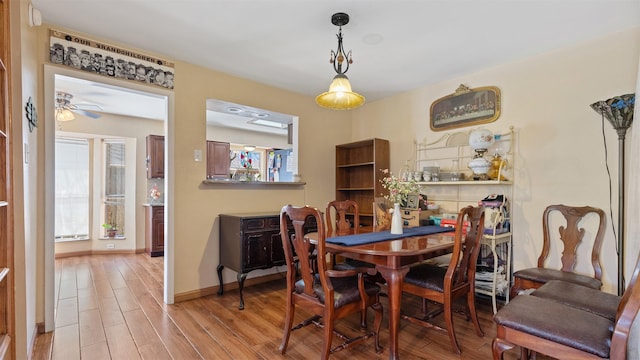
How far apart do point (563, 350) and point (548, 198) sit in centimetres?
186

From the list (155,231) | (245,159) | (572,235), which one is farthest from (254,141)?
(572,235)

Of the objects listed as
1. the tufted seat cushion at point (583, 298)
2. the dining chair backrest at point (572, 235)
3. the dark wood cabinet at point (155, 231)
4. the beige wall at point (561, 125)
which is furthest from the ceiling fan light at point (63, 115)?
the dining chair backrest at point (572, 235)

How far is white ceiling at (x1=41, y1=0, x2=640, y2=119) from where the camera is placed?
219 cm

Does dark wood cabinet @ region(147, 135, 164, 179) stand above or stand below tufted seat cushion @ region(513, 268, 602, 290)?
above

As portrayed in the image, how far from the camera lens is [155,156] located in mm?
5344

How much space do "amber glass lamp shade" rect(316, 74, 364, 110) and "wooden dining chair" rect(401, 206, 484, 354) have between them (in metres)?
1.15

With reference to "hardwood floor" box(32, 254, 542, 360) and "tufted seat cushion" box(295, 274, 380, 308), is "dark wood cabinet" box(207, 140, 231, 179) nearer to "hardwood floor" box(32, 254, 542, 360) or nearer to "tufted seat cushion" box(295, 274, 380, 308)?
"hardwood floor" box(32, 254, 542, 360)

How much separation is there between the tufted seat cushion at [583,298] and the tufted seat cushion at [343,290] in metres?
Answer: 1.05

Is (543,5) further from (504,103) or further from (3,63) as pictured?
(3,63)

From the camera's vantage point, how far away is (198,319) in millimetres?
2695

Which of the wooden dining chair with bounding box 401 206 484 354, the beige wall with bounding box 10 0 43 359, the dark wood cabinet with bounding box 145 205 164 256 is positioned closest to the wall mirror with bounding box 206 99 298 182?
the dark wood cabinet with bounding box 145 205 164 256

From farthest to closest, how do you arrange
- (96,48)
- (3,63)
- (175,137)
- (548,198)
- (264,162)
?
(264,162) < (175,137) < (548,198) < (96,48) < (3,63)

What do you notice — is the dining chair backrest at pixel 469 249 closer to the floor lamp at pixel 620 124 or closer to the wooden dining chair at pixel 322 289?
the wooden dining chair at pixel 322 289

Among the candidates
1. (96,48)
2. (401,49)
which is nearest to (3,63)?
(96,48)
